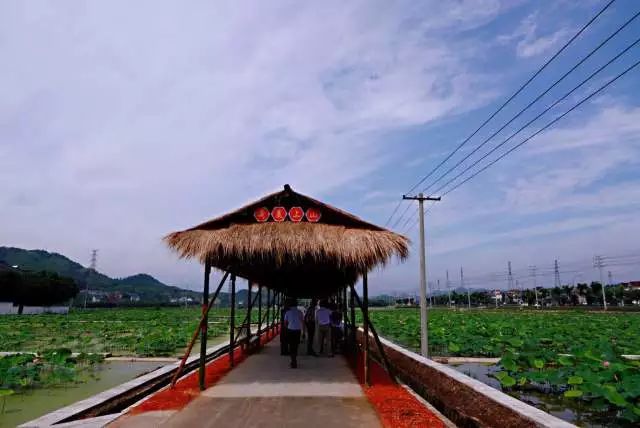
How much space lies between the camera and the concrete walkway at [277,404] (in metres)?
5.03

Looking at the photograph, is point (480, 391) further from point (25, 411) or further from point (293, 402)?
point (25, 411)

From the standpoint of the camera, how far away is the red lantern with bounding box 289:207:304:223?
750 cm

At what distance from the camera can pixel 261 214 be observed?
762 cm

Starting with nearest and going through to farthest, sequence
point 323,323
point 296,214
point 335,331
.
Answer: point 296,214
point 323,323
point 335,331

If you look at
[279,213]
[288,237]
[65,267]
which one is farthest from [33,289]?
[65,267]

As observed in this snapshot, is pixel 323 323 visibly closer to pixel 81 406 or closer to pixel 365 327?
pixel 365 327

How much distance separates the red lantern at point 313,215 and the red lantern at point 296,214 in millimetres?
122

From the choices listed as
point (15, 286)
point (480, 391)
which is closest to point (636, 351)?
point (480, 391)

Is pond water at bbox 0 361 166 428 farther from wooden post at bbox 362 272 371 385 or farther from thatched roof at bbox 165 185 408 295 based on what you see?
A: wooden post at bbox 362 272 371 385

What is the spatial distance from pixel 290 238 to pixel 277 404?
2.37 m

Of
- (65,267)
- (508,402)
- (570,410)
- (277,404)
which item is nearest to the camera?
(508,402)

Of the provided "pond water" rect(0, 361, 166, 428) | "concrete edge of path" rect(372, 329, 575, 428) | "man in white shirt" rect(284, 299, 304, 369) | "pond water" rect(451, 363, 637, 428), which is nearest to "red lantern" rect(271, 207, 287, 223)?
"man in white shirt" rect(284, 299, 304, 369)

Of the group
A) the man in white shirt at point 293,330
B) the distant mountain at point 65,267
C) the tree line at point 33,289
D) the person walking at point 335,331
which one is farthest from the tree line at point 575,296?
the distant mountain at point 65,267

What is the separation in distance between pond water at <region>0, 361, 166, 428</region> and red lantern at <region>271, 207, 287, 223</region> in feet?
15.1
